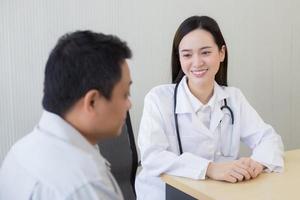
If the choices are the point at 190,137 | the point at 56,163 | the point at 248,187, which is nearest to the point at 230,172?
the point at 248,187

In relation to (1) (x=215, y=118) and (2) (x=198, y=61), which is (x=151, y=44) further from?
(1) (x=215, y=118)

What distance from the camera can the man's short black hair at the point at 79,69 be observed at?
0.81 meters

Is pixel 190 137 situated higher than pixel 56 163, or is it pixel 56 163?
pixel 56 163

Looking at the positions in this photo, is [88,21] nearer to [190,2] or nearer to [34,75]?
[34,75]

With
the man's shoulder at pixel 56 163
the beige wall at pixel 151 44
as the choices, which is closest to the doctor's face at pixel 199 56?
the beige wall at pixel 151 44

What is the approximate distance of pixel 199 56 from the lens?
166 cm

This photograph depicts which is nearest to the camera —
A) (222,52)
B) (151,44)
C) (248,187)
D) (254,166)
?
(248,187)

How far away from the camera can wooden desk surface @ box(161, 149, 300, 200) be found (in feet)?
3.91

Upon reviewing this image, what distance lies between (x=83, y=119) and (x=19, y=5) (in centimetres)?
135

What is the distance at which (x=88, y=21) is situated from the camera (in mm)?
2174

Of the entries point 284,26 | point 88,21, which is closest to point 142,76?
point 88,21

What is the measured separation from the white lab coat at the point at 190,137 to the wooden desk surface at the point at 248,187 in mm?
62

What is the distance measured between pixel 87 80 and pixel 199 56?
926 millimetres

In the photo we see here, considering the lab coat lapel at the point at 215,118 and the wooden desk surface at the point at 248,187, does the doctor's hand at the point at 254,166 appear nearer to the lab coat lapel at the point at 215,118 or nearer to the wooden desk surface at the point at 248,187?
the wooden desk surface at the point at 248,187
